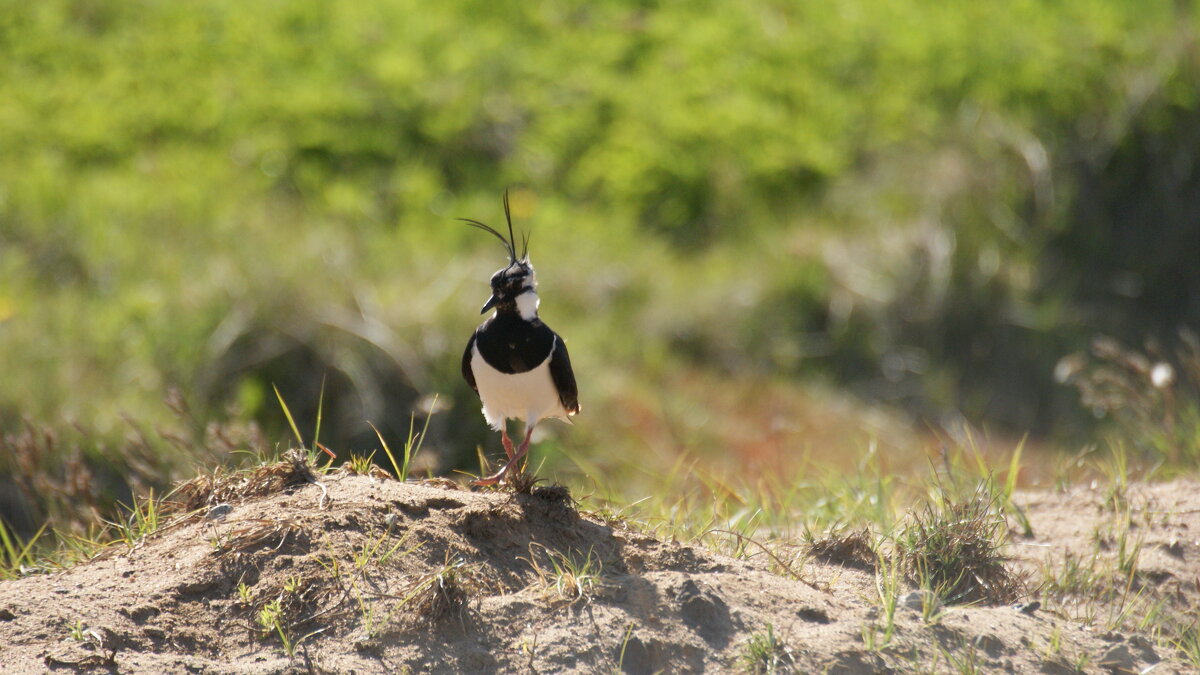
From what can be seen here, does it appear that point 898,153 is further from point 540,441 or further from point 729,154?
point 540,441

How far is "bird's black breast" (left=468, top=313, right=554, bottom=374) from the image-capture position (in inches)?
148

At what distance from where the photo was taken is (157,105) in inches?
364

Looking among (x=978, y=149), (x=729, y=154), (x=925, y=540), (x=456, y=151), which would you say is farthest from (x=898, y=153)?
(x=925, y=540)

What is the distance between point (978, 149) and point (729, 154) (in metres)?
1.73

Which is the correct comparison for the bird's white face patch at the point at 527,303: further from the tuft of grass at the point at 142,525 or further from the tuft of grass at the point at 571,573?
the tuft of grass at the point at 142,525

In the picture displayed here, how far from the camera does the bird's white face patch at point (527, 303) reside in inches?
148

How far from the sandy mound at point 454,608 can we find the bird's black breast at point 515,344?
1.44 feet

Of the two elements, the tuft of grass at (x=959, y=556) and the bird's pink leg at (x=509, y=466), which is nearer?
the tuft of grass at (x=959, y=556)

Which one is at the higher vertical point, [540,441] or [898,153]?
[898,153]

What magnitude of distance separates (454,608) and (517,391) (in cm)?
86

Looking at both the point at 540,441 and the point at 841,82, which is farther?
the point at 841,82

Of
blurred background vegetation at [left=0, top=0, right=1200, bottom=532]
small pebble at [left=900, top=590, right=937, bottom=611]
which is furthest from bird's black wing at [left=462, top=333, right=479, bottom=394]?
blurred background vegetation at [left=0, top=0, right=1200, bottom=532]

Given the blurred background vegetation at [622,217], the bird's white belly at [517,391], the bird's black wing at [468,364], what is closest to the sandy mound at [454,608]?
the bird's white belly at [517,391]

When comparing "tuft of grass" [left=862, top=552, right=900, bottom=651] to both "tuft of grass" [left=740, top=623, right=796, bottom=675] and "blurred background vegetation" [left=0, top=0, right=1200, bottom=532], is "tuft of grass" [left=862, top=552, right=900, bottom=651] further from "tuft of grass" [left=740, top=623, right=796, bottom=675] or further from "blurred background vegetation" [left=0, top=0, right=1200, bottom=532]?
"blurred background vegetation" [left=0, top=0, right=1200, bottom=532]
